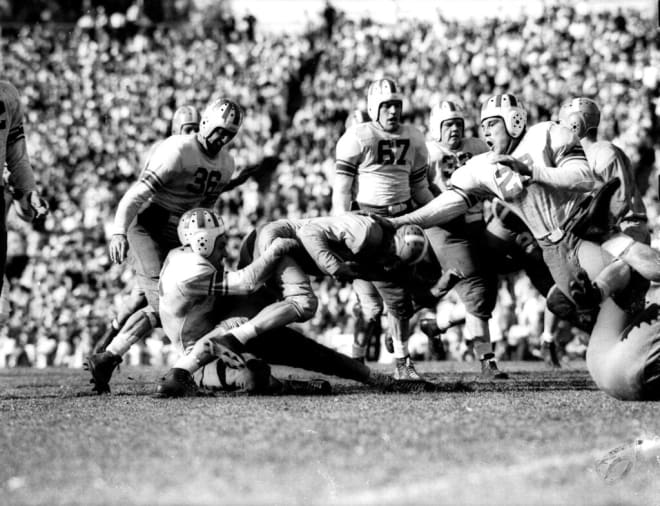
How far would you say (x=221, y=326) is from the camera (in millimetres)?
7094

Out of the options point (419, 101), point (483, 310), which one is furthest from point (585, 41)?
point (483, 310)

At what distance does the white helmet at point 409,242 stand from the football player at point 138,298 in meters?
2.48

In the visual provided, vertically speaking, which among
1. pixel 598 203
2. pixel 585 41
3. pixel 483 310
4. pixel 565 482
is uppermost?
pixel 585 41

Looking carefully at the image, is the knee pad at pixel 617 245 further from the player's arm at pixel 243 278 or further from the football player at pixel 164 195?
the football player at pixel 164 195

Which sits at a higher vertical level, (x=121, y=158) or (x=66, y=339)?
(x=121, y=158)

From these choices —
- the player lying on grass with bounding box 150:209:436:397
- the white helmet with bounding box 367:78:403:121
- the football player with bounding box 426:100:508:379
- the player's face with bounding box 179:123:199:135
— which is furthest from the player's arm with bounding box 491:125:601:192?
the player's face with bounding box 179:123:199:135

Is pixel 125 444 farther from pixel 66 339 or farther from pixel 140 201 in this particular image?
pixel 66 339

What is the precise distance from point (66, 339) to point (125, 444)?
1392 cm

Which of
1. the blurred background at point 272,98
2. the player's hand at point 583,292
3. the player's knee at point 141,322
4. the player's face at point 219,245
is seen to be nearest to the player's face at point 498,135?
the player's face at point 219,245

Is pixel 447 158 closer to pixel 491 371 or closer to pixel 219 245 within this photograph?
pixel 491 371

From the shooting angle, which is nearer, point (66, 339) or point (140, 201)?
point (140, 201)

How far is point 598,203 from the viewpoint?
6.27 m

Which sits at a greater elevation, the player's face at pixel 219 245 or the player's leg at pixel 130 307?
the player's face at pixel 219 245

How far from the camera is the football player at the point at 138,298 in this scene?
9031 mm
